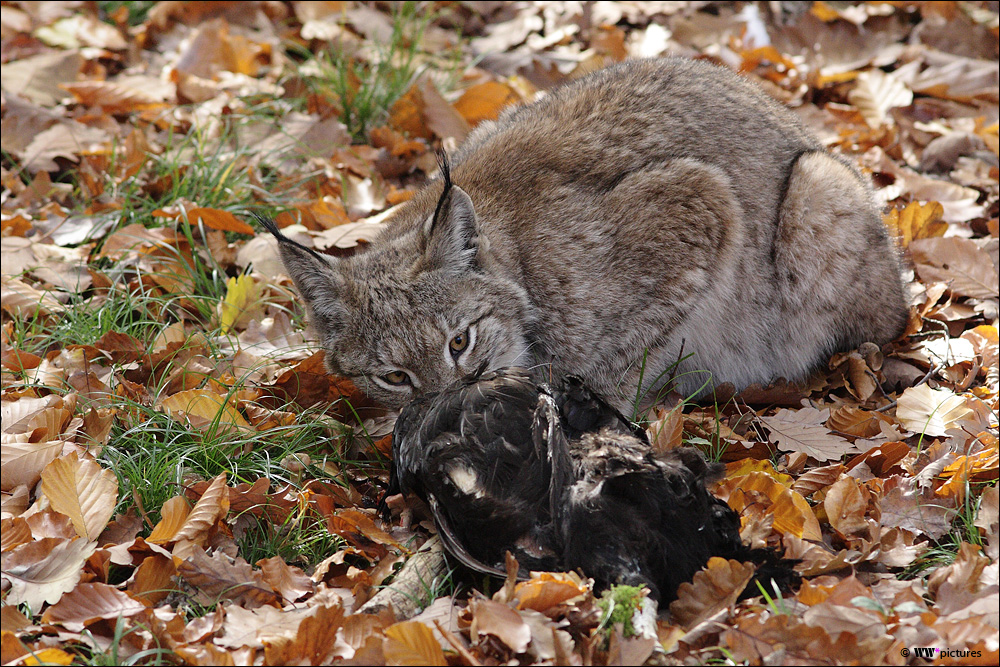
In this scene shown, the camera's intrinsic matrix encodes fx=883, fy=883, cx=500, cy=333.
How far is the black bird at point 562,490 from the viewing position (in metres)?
2.72

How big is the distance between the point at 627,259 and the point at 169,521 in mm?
2153

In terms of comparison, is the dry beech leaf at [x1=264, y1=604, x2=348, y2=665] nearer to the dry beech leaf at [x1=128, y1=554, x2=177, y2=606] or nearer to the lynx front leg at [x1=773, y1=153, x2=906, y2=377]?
the dry beech leaf at [x1=128, y1=554, x2=177, y2=606]

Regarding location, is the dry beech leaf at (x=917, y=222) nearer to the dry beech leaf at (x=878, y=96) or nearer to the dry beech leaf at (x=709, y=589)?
the dry beech leaf at (x=878, y=96)

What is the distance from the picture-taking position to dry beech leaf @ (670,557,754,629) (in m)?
2.65

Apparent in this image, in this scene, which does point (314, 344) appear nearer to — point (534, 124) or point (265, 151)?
point (534, 124)

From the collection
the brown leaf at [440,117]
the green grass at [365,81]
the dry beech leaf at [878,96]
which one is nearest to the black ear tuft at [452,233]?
the brown leaf at [440,117]

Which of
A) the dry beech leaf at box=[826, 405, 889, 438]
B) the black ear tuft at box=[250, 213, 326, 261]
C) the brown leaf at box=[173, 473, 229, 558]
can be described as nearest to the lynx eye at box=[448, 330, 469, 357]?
the black ear tuft at box=[250, 213, 326, 261]

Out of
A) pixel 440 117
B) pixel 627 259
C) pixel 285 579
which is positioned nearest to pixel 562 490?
pixel 285 579

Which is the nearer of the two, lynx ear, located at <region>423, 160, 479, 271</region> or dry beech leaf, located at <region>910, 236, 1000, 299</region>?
lynx ear, located at <region>423, 160, 479, 271</region>

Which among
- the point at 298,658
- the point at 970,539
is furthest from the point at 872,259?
the point at 298,658

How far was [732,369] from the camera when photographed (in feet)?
13.8

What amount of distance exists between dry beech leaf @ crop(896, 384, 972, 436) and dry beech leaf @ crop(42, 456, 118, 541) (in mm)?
3089

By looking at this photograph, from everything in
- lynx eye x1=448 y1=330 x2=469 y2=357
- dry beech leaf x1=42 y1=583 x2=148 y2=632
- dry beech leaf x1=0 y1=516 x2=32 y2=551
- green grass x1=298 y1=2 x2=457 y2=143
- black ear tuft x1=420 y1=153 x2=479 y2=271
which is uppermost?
black ear tuft x1=420 y1=153 x2=479 y2=271

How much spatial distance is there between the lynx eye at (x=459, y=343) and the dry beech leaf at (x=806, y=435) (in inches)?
51.3
